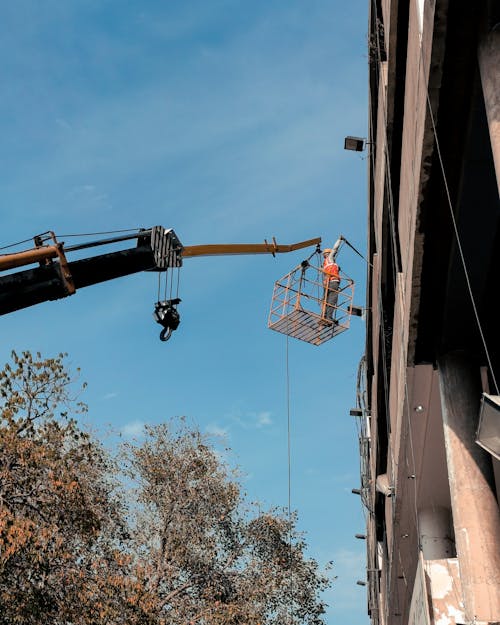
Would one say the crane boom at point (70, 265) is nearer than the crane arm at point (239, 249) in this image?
Yes

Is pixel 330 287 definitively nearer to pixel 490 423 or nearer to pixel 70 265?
pixel 70 265

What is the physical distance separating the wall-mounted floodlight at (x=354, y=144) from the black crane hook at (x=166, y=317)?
478 centimetres

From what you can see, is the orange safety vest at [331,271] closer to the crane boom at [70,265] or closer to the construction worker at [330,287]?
the construction worker at [330,287]

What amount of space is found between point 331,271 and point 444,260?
372 inches

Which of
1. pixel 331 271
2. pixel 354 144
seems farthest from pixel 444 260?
pixel 331 271

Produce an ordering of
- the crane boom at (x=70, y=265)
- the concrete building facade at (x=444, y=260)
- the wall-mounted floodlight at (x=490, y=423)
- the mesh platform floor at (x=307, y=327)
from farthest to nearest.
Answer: the mesh platform floor at (x=307, y=327), the crane boom at (x=70, y=265), the concrete building facade at (x=444, y=260), the wall-mounted floodlight at (x=490, y=423)

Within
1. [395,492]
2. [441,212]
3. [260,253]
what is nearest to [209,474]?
[260,253]

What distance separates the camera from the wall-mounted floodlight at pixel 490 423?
5187mm

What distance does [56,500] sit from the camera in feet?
56.1

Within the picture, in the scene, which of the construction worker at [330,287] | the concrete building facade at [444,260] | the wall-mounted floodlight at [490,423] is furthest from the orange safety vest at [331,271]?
the wall-mounted floodlight at [490,423]

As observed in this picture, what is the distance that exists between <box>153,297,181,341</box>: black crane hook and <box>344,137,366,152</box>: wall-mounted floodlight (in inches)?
188

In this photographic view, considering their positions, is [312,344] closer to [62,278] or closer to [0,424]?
[62,278]

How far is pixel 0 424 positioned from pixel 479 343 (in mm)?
12440

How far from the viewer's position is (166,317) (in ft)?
50.1
